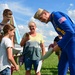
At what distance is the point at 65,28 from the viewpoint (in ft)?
18.6

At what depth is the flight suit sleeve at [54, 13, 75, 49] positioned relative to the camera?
5664 millimetres

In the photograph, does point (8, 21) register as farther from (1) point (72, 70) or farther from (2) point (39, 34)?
(1) point (72, 70)

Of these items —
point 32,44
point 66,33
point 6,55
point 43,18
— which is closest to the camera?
point 66,33

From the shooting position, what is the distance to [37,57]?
7.76 metres

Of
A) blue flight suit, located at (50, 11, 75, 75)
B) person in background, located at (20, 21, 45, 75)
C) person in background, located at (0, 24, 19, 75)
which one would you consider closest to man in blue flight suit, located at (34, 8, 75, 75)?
blue flight suit, located at (50, 11, 75, 75)

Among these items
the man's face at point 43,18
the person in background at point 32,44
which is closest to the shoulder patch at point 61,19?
the man's face at point 43,18

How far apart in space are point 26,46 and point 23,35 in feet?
0.99

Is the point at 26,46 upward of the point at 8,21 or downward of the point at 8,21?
downward

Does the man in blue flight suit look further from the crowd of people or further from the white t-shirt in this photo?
the white t-shirt

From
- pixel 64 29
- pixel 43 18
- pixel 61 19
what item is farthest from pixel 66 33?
pixel 43 18

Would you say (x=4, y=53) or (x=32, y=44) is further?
(x=32, y=44)

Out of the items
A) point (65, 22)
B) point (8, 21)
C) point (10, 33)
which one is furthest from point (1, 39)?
point (65, 22)

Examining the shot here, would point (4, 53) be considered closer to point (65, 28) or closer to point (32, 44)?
point (65, 28)

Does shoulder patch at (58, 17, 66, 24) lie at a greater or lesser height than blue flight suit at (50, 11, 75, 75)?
greater
